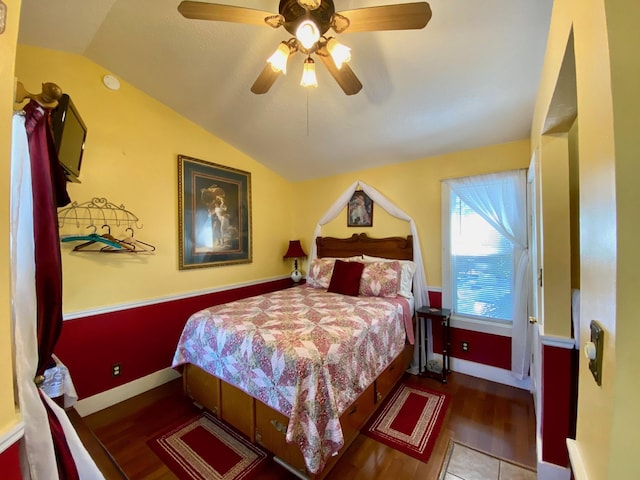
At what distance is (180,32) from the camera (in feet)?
6.02

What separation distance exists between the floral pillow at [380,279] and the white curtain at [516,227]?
3.48 ft

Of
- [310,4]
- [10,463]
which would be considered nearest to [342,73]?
[310,4]

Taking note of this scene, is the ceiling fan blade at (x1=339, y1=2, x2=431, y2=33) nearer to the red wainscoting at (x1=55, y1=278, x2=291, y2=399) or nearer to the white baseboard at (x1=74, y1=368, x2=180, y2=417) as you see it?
the red wainscoting at (x1=55, y1=278, x2=291, y2=399)

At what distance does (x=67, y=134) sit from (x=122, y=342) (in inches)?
71.6

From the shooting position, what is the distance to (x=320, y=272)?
3.38 metres

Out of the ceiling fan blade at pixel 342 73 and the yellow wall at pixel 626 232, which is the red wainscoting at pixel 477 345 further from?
the yellow wall at pixel 626 232

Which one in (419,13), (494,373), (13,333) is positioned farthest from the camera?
(494,373)

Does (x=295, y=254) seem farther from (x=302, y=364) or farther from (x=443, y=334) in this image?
(x=302, y=364)

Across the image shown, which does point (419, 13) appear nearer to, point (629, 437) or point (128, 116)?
point (629, 437)

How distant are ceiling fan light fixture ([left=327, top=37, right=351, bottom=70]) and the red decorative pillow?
209cm

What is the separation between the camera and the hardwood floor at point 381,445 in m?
1.65

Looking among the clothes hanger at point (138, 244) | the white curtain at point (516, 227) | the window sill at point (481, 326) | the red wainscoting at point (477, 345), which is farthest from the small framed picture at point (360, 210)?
the clothes hanger at point (138, 244)

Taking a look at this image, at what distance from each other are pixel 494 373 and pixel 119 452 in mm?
3224

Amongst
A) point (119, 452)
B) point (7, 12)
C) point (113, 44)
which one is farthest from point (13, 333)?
point (113, 44)
